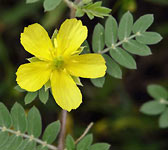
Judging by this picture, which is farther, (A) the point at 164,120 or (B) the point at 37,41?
(A) the point at 164,120

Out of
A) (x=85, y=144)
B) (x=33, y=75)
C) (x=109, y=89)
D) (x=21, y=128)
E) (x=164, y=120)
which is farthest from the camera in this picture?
(x=109, y=89)

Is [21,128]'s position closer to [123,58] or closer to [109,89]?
[123,58]

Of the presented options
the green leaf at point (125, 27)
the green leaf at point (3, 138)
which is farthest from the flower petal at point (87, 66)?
the green leaf at point (3, 138)

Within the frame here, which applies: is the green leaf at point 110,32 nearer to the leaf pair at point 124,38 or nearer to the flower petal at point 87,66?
the leaf pair at point 124,38

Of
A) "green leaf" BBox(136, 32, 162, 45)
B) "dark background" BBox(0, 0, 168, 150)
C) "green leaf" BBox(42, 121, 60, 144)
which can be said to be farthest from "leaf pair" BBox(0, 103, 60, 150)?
"dark background" BBox(0, 0, 168, 150)

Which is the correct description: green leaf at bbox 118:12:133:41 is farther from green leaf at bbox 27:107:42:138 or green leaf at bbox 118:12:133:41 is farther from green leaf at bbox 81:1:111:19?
green leaf at bbox 27:107:42:138

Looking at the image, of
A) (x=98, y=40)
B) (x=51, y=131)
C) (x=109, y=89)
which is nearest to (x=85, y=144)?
(x=51, y=131)

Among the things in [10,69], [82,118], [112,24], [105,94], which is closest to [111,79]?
[105,94]
